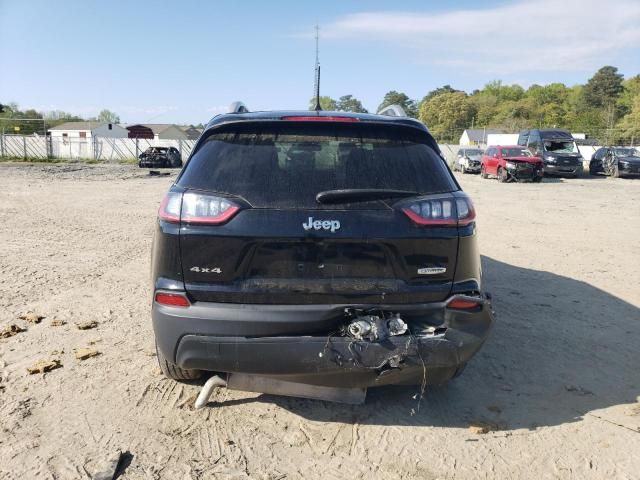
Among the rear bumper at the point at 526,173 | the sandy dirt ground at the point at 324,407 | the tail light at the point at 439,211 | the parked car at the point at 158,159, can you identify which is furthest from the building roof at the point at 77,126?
the tail light at the point at 439,211

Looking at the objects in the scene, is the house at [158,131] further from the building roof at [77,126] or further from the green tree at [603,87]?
the green tree at [603,87]

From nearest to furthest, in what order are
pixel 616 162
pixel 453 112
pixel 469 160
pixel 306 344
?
1. pixel 306 344
2. pixel 616 162
3. pixel 469 160
4. pixel 453 112

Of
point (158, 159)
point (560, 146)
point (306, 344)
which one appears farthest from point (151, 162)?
point (306, 344)

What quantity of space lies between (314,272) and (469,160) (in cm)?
3113

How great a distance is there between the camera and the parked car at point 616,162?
2670 centimetres

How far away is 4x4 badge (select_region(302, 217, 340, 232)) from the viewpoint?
2.70 m

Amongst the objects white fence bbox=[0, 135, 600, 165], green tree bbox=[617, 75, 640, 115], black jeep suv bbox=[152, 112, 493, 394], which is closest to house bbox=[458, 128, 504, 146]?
white fence bbox=[0, 135, 600, 165]

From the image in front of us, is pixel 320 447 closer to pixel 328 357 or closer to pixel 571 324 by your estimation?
pixel 328 357

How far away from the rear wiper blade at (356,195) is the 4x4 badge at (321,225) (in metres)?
0.12

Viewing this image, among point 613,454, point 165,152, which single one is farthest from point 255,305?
point 165,152

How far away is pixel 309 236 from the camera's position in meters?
2.70

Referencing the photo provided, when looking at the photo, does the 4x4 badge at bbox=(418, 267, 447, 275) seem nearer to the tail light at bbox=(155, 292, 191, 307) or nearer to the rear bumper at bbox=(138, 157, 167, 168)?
the tail light at bbox=(155, 292, 191, 307)

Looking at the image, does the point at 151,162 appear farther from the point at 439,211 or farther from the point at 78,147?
the point at 439,211

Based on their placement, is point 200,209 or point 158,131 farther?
point 158,131
